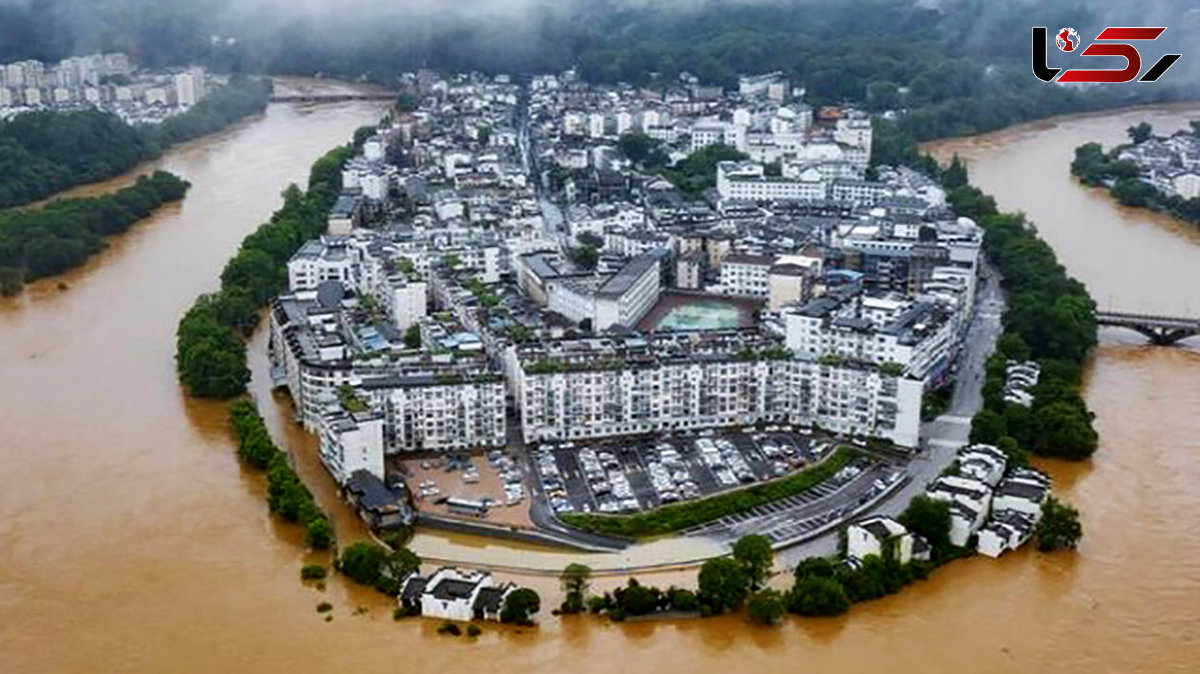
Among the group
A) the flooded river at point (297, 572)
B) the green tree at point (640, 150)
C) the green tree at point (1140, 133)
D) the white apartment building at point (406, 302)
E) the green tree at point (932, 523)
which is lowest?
the flooded river at point (297, 572)

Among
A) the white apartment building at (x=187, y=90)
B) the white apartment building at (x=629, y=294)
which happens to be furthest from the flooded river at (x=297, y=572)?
the white apartment building at (x=187, y=90)

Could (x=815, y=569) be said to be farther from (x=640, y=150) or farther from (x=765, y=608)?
(x=640, y=150)

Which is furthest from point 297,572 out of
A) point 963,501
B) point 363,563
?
point 963,501

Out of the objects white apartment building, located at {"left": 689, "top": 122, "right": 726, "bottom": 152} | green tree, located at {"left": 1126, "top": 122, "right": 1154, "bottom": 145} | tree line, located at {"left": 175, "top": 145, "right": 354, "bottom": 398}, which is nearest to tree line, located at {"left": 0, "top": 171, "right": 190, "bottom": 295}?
tree line, located at {"left": 175, "top": 145, "right": 354, "bottom": 398}

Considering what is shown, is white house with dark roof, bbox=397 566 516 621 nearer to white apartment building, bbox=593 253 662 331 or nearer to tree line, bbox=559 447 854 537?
tree line, bbox=559 447 854 537

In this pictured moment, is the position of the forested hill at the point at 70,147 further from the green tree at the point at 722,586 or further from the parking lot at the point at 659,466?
the green tree at the point at 722,586

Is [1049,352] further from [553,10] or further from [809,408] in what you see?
[553,10]
